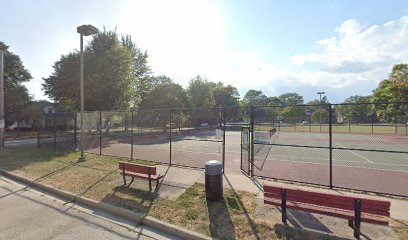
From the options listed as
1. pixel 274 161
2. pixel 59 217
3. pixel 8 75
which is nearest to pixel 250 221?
pixel 59 217

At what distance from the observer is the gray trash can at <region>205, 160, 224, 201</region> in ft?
20.7

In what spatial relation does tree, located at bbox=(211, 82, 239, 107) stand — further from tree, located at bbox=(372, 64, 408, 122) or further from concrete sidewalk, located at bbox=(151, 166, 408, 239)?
concrete sidewalk, located at bbox=(151, 166, 408, 239)

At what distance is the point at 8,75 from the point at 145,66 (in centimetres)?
1894

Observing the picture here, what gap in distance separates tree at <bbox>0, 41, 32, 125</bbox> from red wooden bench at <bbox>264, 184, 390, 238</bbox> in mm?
35769

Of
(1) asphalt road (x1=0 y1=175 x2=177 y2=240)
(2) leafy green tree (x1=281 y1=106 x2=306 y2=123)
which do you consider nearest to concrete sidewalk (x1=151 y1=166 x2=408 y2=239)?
(1) asphalt road (x1=0 y1=175 x2=177 y2=240)

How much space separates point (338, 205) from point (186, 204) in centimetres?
350

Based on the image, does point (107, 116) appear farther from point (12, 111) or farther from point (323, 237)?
point (12, 111)

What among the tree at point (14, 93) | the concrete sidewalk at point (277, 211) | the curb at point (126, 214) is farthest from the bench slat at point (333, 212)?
the tree at point (14, 93)

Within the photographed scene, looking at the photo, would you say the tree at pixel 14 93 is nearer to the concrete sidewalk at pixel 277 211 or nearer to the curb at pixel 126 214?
the curb at pixel 126 214

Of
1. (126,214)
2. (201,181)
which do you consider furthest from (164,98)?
(126,214)

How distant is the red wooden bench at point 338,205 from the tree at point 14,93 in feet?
117

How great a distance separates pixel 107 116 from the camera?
17.2 meters

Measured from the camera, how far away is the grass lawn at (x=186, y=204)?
472 cm

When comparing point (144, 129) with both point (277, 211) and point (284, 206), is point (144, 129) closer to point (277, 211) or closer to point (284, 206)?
point (277, 211)
